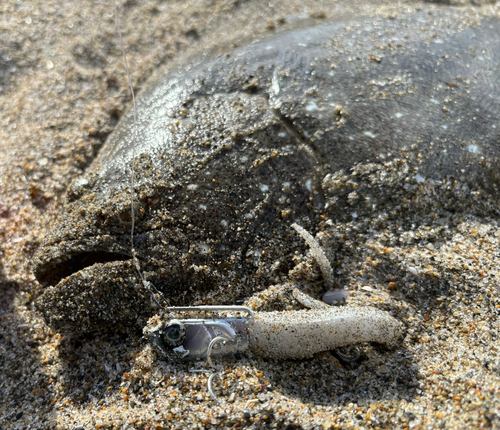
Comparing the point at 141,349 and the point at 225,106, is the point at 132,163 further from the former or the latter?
the point at 141,349

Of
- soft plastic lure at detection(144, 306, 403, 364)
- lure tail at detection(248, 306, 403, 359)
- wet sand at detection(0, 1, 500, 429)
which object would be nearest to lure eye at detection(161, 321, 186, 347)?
soft plastic lure at detection(144, 306, 403, 364)

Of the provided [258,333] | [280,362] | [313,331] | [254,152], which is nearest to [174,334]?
[258,333]

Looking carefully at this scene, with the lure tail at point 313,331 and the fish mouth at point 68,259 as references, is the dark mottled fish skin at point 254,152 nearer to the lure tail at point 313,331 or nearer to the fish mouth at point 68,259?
the fish mouth at point 68,259

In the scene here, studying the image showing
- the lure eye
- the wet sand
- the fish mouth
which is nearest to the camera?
the wet sand

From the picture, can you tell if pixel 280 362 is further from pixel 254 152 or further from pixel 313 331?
pixel 254 152

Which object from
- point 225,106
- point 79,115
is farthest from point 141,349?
point 79,115

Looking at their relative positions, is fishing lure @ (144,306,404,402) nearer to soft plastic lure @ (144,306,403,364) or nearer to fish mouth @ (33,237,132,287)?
soft plastic lure @ (144,306,403,364)
